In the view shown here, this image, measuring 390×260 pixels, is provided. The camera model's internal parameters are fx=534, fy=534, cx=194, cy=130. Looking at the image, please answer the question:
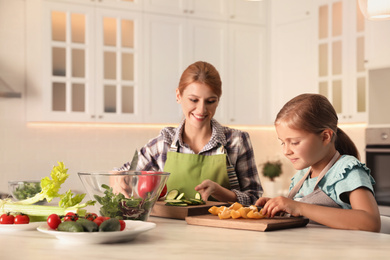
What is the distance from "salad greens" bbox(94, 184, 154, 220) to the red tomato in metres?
0.03

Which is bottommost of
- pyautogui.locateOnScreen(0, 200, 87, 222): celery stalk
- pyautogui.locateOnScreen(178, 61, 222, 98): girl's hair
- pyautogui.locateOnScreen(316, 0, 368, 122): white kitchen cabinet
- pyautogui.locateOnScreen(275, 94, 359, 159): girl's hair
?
pyautogui.locateOnScreen(0, 200, 87, 222): celery stalk

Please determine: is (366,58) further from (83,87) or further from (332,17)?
(83,87)

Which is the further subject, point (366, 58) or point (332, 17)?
point (332, 17)

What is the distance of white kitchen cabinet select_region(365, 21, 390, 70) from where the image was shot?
3781 mm

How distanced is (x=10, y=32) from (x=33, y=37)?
18 centimetres

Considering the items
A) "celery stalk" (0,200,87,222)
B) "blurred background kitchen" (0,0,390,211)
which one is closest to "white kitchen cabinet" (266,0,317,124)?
"blurred background kitchen" (0,0,390,211)

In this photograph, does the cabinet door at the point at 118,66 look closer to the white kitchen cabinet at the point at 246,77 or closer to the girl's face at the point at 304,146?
the white kitchen cabinet at the point at 246,77

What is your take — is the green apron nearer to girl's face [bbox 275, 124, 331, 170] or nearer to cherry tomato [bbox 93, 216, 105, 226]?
girl's face [bbox 275, 124, 331, 170]

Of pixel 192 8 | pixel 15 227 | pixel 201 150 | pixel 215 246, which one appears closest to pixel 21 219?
pixel 15 227

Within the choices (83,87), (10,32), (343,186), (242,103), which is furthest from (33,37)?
(343,186)

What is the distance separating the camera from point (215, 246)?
1321 mm

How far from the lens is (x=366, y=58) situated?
394cm

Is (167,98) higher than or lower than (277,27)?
lower

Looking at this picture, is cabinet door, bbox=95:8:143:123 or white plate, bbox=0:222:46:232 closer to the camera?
white plate, bbox=0:222:46:232
